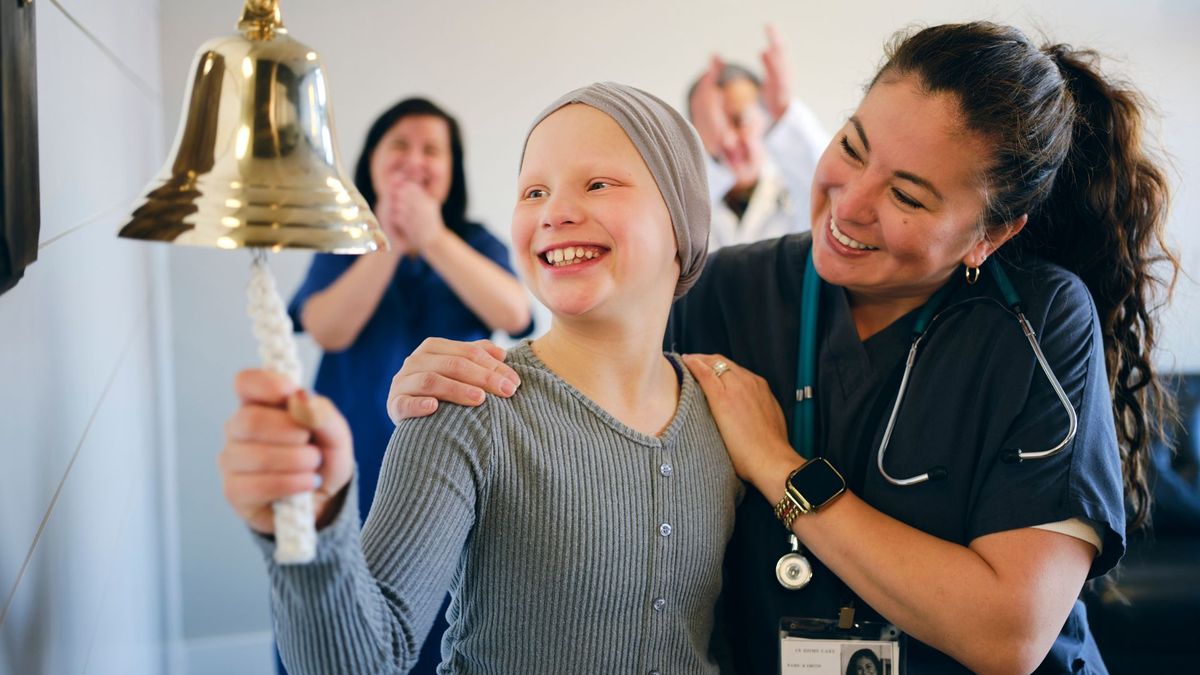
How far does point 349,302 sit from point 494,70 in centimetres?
127

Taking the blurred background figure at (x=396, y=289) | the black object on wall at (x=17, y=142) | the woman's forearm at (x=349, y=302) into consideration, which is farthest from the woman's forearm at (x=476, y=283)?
the black object on wall at (x=17, y=142)

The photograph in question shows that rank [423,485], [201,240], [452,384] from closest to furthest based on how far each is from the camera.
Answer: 1. [201,240]
2. [423,485]
3. [452,384]

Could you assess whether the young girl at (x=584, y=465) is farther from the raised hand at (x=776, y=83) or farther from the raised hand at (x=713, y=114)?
the raised hand at (x=713, y=114)

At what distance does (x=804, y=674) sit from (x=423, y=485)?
2.11 ft

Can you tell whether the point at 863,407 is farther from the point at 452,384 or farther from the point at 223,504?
the point at 223,504

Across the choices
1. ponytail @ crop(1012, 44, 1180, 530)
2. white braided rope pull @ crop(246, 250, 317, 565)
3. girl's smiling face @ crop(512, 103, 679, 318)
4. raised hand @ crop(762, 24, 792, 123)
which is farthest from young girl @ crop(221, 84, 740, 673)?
raised hand @ crop(762, 24, 792, 123)

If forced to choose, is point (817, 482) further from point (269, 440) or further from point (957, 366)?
point (269, 440)

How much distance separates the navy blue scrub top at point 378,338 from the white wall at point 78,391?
0.70m

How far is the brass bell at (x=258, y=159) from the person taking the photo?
0.70 m

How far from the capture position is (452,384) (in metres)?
1.20

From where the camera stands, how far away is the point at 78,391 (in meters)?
1.15

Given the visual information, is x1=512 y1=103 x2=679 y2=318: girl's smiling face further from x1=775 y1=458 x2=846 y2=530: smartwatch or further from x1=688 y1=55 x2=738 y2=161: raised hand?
x1=688 y1=55 x2=738 y2=161: raised hand

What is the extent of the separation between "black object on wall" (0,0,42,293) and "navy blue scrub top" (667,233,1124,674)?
38.7 inches

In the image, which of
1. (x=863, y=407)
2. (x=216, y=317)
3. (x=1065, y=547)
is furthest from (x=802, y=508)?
(x=216, y=317)
